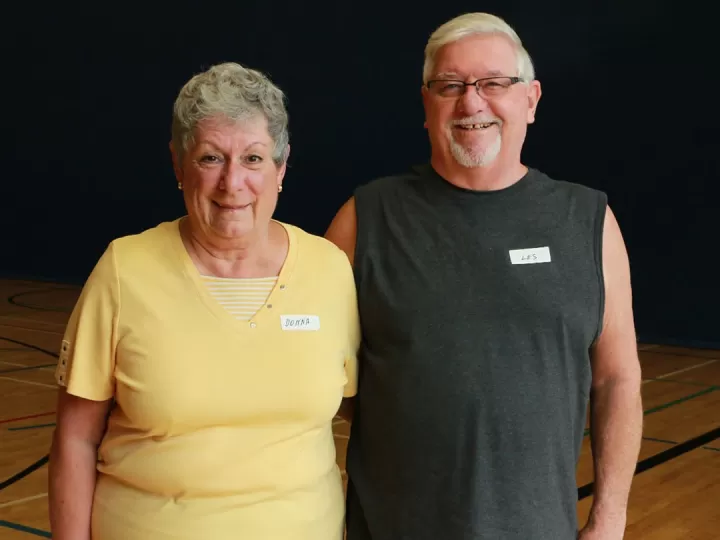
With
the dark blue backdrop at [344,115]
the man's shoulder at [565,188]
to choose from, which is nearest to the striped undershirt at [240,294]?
the man's shoulder at [565,188]

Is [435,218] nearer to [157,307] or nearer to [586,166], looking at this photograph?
[157,307]

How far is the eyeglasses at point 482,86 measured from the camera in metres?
1.92

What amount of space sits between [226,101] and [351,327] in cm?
48

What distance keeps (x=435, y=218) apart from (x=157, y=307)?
22.8 inches

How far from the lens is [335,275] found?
185 centimetres

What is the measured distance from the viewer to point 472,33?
76.4 inches

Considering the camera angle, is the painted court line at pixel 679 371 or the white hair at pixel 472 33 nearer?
the white hair at pixel 472 33

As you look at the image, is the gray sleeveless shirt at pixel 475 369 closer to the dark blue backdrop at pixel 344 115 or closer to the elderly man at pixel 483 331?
the elderly man at pixel 483 331

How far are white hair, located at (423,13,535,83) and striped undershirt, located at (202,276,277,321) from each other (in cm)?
57

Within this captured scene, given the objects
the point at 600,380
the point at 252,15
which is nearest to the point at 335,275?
the point at 600,380

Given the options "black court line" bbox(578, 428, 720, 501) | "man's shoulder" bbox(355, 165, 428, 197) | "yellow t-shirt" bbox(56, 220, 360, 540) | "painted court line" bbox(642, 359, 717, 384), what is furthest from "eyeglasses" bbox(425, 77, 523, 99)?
"painted court line" bbox(642, 359, 717, 384)

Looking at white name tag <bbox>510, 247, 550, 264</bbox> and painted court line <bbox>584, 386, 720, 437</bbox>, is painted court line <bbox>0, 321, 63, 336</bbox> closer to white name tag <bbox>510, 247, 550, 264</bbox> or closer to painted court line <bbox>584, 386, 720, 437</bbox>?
painted court line <bbox>584, 386, 720, 437</bbox>

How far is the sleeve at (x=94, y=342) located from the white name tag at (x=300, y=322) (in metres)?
0.28

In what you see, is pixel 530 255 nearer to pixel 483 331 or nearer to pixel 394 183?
pixel 483 331
